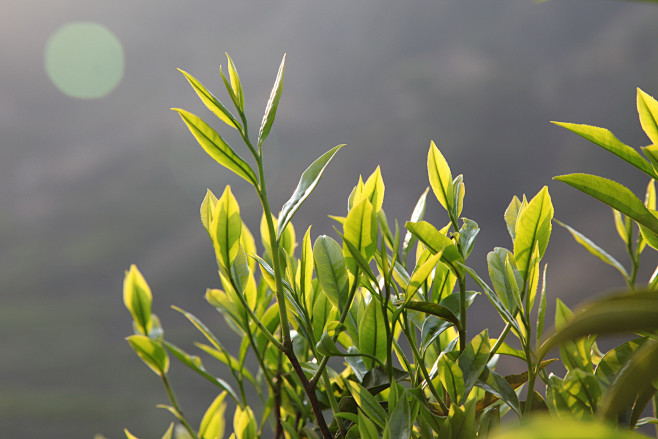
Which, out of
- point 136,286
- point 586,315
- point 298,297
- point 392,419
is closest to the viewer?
point 586,315

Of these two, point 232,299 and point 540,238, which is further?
point 232,299

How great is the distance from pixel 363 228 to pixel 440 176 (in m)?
0.10

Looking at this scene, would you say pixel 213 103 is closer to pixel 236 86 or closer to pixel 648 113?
pixel 236 86

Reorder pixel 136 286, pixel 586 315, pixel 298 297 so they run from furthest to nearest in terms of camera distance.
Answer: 1. pixel 136 286
2. pixel 298 297
3. pixel 586 315

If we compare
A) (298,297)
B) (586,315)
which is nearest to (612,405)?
(586,315)

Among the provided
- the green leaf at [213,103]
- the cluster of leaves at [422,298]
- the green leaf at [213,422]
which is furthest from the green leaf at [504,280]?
the green leaf at [213,422]

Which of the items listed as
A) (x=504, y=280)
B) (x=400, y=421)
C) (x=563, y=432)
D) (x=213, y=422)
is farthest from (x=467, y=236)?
(x=213, y=422)

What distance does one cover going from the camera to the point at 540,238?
31cm

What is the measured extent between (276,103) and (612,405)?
0.27 m

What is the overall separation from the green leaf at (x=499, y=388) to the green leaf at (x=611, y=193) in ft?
0.45

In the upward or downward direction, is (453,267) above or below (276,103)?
below

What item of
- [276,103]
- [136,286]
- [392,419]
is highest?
[276,103]

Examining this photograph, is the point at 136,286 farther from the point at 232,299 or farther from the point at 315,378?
the point at 315,378

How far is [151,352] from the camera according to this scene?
51 centimetres
